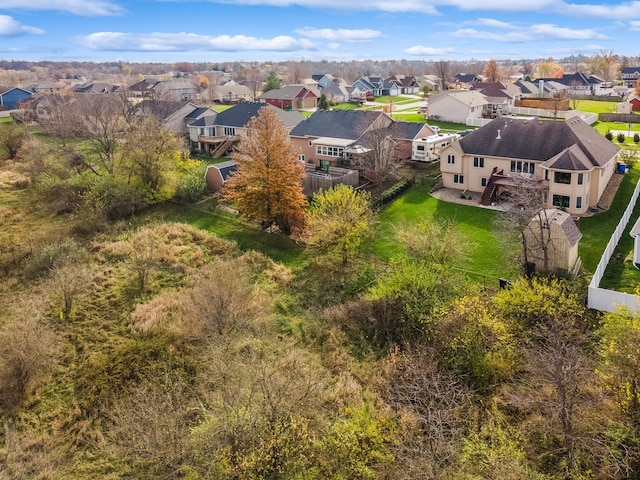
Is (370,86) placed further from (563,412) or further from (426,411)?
(563,412)

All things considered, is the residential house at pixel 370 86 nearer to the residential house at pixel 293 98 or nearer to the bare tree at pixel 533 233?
the residential house at pixel 293 98

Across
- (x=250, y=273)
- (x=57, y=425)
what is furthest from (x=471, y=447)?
(x=250, y=273)

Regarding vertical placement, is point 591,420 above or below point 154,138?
below

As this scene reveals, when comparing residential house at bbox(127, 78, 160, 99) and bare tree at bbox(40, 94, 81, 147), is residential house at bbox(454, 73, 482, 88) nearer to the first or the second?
residential house at bbox(127, 78, 160, 99)

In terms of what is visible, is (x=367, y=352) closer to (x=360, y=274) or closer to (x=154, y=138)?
(x=360, y=274)

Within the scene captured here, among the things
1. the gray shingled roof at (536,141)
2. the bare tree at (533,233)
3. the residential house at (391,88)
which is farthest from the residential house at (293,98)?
the bare tree at (533,233)

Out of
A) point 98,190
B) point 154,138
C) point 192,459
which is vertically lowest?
point 192,459

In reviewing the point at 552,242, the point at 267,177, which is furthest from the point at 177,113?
the point at 552,242
